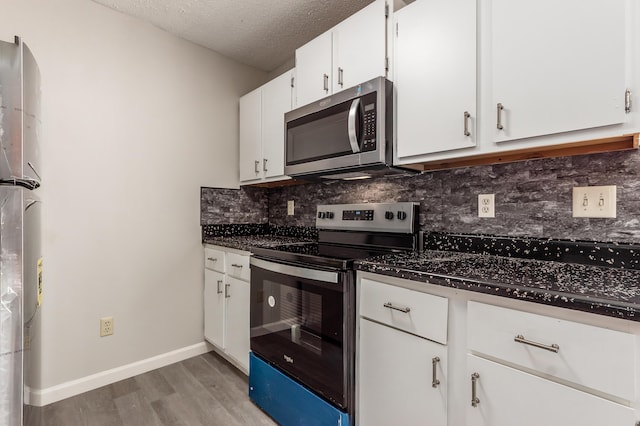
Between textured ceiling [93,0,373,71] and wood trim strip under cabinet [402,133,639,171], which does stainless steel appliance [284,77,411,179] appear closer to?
wood trim strip under cabinet [402,133,639,171]

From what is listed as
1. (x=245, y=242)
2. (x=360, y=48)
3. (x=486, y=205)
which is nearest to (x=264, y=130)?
(x=245, y=242)

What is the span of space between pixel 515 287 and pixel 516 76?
792mm

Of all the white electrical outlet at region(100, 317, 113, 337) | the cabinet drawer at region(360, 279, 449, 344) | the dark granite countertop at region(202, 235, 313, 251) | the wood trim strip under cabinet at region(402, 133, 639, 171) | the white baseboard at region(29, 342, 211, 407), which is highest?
the wood trim strip under cabinet at region(402, 133, 639, 171)

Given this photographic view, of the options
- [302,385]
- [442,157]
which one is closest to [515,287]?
[442,157]

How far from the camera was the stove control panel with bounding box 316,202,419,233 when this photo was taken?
1.78m

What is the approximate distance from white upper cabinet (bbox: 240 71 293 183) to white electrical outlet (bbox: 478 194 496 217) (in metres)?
1.30

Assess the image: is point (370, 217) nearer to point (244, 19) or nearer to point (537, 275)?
point (537, 275)

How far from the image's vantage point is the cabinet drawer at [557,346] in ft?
2.54

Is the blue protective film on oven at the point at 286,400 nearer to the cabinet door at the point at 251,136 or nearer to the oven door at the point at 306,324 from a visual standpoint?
the oven door at the point at 306,324

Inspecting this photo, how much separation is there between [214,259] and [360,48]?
5.74 ft

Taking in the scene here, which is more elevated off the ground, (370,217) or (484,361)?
(370,217)

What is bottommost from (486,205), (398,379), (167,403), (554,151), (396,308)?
(167,403)

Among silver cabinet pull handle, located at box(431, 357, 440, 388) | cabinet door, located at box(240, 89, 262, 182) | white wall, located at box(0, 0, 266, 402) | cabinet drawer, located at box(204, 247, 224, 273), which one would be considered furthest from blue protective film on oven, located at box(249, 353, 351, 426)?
cabinet door, located at box(240, 89, 262, 182)

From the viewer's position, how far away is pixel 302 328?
1.59 meters
